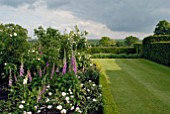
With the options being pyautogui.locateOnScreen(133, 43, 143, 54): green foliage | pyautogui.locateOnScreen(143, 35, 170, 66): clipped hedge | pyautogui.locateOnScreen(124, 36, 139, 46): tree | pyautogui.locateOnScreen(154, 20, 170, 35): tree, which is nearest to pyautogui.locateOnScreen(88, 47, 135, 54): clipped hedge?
pyautogui.locateOnScreen(133, 43, 143, 54): green foliage

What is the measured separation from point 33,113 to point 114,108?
4.54ft

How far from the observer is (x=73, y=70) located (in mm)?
5234

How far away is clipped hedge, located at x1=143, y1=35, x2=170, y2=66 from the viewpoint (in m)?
14.7

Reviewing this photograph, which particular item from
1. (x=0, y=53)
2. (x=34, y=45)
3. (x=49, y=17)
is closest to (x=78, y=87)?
(x=34, y=45)

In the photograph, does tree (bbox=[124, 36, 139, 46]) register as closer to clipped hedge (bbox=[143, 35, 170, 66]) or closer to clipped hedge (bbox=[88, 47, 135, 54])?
clipped hedge (bbox=[88, 47, 135, 54])

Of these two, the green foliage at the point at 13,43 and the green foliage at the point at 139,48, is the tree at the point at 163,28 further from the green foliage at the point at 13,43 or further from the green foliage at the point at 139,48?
the green foliage at the point at 13,43

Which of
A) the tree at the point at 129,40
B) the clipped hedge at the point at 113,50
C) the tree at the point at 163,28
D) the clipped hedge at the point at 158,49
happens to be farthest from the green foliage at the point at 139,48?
the tree at the point at 129,40

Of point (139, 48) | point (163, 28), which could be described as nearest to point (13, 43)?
point (139, 48)

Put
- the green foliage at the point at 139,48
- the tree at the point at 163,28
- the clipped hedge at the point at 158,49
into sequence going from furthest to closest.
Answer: the tree at the point at 163,28 → the green foliage at the point at 139,48 → the clipped hedge at the point at 158,49

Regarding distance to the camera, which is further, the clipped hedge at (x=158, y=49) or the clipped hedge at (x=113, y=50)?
the clipped hedge at (x=113, y=50)

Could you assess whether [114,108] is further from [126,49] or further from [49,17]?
[126,49]

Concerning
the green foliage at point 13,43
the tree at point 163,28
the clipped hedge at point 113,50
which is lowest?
the clipped hedge at point 113,50

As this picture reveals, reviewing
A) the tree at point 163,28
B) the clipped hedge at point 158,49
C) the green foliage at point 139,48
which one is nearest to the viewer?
the clipped hedge at point 158,49

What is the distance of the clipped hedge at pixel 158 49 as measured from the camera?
48.4ft
